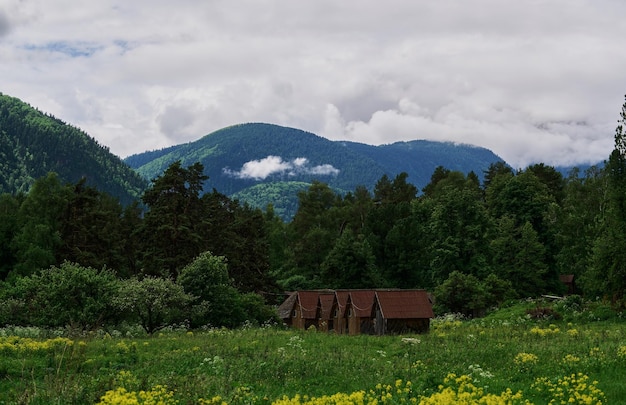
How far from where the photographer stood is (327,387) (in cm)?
1981

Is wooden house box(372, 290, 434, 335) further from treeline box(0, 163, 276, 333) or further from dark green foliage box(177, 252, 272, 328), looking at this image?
dark green foliage box(177, 252, 272, 328)

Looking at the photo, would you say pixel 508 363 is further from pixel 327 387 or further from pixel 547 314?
pixel 547 314

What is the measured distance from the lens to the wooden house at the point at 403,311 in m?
48.2

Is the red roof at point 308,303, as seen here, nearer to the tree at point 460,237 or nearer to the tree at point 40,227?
the tree at point 460,237

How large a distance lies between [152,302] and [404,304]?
1954 cm

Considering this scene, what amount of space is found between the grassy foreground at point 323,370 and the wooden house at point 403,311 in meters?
14.0

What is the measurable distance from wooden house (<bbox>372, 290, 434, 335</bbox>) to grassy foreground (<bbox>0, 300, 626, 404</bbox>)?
552 inches

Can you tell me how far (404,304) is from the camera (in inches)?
1935

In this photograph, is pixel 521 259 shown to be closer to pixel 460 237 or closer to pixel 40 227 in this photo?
pixel 460 237

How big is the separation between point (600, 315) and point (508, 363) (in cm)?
2417

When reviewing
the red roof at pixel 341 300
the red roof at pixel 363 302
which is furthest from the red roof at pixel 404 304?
the red roof at pixel 341 300

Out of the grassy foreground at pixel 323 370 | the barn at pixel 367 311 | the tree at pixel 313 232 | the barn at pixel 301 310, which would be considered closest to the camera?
the grassy foreground at pixel 323 370

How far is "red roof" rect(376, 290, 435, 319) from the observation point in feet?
158

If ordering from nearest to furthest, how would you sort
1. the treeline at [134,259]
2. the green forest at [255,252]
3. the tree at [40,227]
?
the treeline at [134,259], the green forest at [255,252], the tree at [40,227]
